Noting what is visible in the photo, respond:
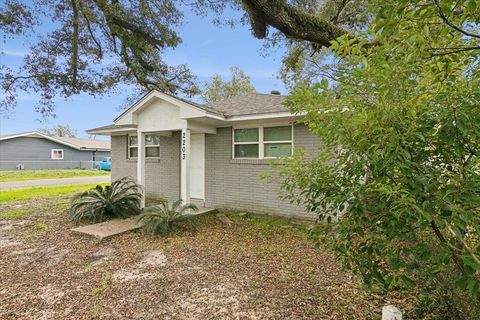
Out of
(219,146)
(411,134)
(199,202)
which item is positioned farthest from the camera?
(199,202)

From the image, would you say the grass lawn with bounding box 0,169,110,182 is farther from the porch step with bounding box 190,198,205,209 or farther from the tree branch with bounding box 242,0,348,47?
the tree branch with bounding box 242,0,348,47

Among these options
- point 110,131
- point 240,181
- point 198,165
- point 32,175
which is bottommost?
point 32,175

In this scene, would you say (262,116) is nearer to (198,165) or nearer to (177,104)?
(177,104)

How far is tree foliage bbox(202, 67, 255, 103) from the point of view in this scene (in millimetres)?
27375

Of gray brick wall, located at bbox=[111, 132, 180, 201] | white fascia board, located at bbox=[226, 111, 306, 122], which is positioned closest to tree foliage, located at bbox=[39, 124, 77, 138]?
gray brick wall, located at bbox=[111, 132, 180, 201]

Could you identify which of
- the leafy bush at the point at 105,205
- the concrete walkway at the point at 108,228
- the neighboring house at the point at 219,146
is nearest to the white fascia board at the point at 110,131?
the neighboring house at the point at 219,146

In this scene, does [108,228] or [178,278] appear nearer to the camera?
[178,278]

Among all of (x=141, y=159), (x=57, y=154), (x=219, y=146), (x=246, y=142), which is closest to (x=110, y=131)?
(x=141, y=159)

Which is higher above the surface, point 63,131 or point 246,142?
point 63,131

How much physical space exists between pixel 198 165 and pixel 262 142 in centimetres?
261

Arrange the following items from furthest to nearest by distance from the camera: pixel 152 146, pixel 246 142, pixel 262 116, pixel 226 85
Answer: pixel 226 85 < pixel 152 146 < pixel 246 142 < pixel 262 116

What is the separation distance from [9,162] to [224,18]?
29545 millimetres

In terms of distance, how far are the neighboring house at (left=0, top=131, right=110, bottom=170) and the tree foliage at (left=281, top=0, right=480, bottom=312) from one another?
3455 cm

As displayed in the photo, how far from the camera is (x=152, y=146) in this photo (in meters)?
10.5
